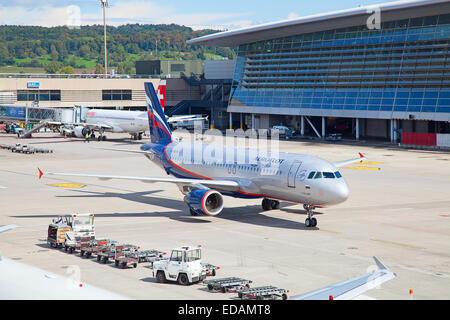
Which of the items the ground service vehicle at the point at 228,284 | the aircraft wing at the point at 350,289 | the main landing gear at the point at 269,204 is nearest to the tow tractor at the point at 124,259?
the ground service vehicle at the point at 228,284

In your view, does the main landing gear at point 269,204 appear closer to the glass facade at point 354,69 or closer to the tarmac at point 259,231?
the tarmac at point 259,231

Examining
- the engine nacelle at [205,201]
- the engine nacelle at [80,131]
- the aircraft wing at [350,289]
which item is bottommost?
the engine nacelle at [205,201]

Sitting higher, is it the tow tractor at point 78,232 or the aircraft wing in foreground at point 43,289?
the aircraft wing in foreground at point 43,289

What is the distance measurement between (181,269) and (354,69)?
86874 millimetres

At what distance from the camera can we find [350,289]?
16688 millimetres

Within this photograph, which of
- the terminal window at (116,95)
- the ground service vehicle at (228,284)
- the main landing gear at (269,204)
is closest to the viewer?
the ground service vehicle at (228,284)

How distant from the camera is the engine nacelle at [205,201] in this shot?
4034 centimetres

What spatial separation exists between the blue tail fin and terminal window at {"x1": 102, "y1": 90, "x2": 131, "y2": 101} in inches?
3609

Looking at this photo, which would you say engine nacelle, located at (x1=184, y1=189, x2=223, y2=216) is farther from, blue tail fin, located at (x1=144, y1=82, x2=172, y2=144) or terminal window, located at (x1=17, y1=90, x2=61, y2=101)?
terminal window, located at (x1=17, y1=90, x2=61, y2=101)

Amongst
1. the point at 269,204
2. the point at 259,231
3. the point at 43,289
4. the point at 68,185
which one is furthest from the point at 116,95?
the point at 43,289

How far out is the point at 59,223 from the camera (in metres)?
35.9

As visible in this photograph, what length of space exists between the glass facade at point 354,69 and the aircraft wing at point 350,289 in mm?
79533
